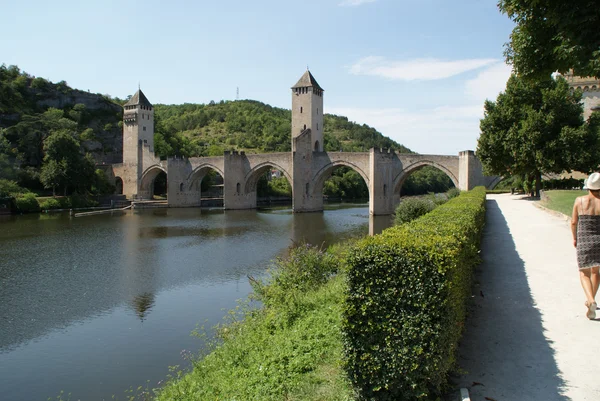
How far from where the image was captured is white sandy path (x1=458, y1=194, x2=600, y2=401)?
3928 mm

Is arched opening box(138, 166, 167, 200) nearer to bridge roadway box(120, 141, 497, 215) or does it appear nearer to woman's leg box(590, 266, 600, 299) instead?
bridge roadway box(120, 141, 497, 215)

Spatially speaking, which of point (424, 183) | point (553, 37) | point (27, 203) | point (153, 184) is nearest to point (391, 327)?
point (553, 37)

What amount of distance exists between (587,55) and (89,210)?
42.4m

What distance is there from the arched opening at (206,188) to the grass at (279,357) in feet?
130

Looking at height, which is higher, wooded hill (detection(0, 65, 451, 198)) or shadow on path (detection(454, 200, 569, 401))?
wooded hill (detection(0, 65, 451, 198))

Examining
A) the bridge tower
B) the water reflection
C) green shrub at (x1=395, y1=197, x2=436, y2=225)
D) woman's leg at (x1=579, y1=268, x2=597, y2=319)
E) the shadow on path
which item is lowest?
the water reflection

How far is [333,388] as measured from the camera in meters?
4.38

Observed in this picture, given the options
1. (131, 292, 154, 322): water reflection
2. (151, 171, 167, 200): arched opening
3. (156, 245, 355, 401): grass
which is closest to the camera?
(156, 245, 355, 401): grass

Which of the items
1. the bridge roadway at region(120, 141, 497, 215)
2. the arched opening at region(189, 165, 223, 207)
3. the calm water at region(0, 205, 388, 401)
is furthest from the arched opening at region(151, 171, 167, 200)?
the calm water at region(0, 205, 388, 401)

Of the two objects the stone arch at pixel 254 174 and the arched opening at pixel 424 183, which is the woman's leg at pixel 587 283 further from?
A: the arched opening at pixel 424 183

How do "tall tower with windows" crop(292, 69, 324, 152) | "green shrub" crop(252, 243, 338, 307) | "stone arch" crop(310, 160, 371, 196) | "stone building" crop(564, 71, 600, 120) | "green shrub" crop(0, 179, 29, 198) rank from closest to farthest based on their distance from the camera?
1. "green shrub" crop(252, 243, 338, 307)
2. "stone building" crop(564, 71, 600, 120)
3. "green shrub" crop(0, 179, 29, 198)
4. "stone arch" crop(310, 160, 371, 196)
5. "tall tower with windows" crop(292, 69, 324, 152)

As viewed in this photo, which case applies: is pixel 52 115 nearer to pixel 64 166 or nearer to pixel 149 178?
pixel 149 178

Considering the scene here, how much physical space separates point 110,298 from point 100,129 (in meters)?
61.0

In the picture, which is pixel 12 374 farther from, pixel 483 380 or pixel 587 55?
pixel 587 55
